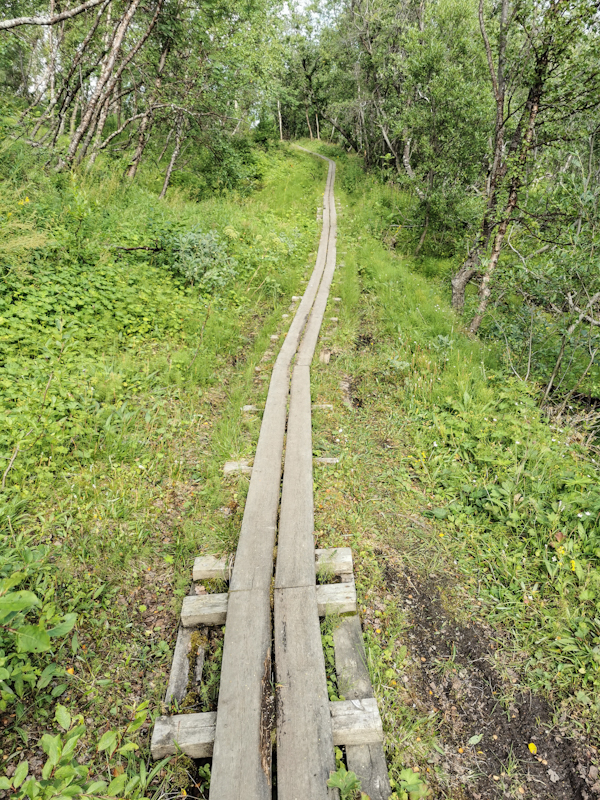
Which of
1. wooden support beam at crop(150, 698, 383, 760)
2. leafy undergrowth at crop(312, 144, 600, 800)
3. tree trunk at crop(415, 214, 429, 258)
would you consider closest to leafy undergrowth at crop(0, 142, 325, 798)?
wooden support beam at crop(150, 698, 383, 760)

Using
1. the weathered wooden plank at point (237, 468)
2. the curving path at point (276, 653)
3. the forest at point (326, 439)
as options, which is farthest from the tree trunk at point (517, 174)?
the weathered wooden plank at point (237, 468)

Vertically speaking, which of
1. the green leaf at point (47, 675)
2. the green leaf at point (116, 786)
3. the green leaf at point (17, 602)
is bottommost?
the green leaf at point (47, 675)

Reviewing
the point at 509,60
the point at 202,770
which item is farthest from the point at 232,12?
the point at 202,770

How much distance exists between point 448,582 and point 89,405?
3959 mm

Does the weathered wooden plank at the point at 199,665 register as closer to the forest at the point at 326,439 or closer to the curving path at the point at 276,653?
the forest at the point at 326,439

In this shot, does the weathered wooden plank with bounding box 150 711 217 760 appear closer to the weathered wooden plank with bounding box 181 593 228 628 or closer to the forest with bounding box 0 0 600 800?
the forest with bounding box 0 0 600 800

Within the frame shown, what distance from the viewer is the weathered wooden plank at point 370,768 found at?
2.01m

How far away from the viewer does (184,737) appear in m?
2.08

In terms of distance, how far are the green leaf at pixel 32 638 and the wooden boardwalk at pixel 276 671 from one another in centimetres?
87

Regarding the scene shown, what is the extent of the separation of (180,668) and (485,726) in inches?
75.6

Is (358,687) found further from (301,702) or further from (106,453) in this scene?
(106,453)

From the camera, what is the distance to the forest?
230cm

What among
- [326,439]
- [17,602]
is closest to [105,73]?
[326,439]

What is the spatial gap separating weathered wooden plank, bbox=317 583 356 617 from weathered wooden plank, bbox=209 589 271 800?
39 cm
